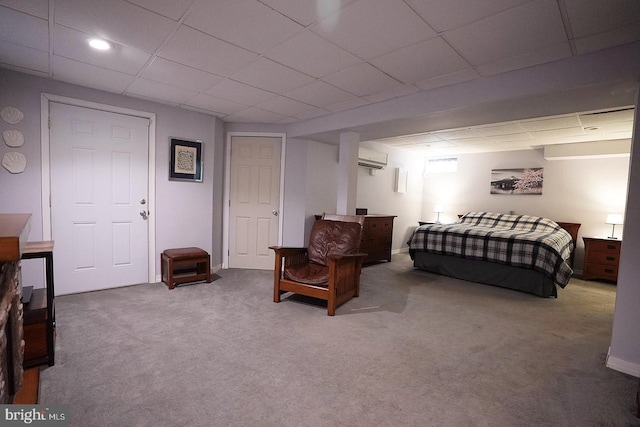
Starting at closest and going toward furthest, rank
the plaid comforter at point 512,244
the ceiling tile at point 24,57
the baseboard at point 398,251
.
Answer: the ceiling tile at point 24,57, the plaid comforter at point 512,244, the baseboard at point 398,251

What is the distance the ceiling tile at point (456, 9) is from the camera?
174 cm

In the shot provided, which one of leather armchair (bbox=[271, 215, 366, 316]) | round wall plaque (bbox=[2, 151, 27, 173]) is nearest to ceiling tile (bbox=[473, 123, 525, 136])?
leather armchair (bbox=[271, 215, 366, 316])

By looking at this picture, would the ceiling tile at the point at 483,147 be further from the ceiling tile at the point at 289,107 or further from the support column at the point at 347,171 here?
the ceiling tile at the point at 289,107

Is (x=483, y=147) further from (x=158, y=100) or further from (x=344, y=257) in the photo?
(x=158, y=100)

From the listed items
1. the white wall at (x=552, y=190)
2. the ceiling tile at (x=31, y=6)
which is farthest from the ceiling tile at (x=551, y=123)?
the ceiling tile at (x=31, y=6)

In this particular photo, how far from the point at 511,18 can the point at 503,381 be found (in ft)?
7.58

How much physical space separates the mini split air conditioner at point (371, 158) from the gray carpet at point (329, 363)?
2.74 m

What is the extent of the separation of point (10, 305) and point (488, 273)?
4.76m

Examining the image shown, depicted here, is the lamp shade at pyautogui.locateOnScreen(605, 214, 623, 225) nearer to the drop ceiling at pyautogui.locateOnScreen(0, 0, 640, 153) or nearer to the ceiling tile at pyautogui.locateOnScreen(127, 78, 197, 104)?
the drop ceiling at pyautogui.locateOnScreen(0, 0, 640, 153)

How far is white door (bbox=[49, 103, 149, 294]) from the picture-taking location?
3227 millimetres

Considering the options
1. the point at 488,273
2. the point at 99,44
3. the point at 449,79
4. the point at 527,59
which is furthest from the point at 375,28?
the point at 488,273

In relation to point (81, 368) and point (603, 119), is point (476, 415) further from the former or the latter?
point (603, 119)

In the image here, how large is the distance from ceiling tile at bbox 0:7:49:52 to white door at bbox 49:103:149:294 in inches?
38.8

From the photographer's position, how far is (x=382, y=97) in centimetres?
334
